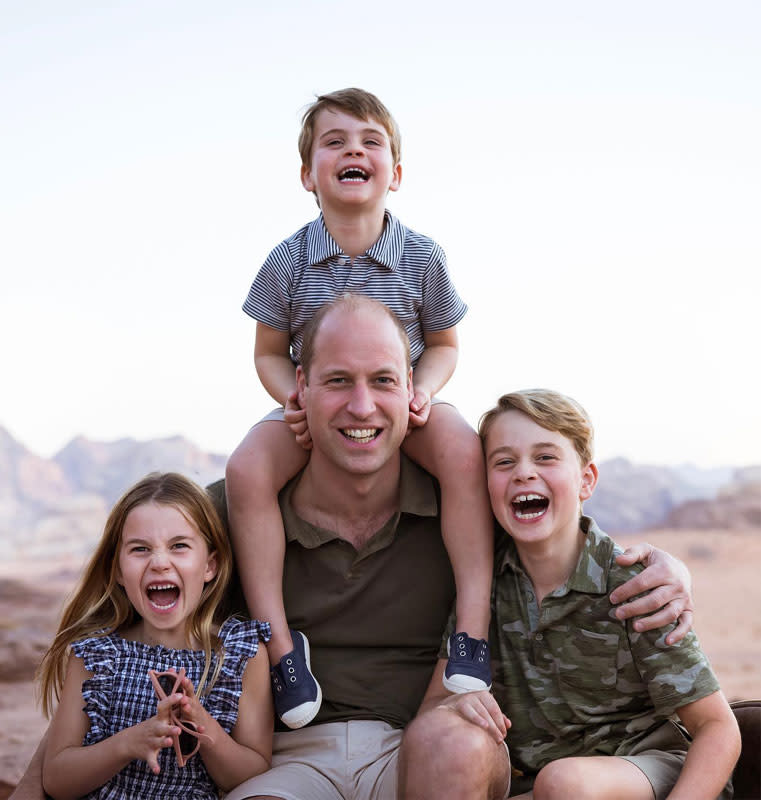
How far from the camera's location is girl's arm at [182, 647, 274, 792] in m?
2.60

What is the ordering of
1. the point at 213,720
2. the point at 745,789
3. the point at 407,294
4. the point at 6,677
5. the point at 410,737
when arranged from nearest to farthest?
the point at 410,737
the point at 213,720
the point at 745,789
the point at 407,294
the point at 6,677

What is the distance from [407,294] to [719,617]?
11861mm

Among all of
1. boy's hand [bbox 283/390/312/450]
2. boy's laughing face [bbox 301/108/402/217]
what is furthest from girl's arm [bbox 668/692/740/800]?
boy's laughing face [bbox 301/108/402/217]

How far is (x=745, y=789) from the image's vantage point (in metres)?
2.82

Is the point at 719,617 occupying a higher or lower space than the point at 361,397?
lower

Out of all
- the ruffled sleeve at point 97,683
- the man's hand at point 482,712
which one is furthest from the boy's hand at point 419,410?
the ruffled sleeve at point 97,683

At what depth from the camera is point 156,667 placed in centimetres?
278

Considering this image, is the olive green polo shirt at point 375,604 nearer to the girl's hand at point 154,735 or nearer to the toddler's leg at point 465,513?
the toddler's leg at point 465,513

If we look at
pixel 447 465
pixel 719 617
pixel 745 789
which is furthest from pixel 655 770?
pixel 719 617

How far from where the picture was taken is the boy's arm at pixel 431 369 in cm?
306

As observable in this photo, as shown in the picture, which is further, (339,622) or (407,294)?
(407,294)

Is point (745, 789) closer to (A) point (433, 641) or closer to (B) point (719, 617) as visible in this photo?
(A) point (433, 641)

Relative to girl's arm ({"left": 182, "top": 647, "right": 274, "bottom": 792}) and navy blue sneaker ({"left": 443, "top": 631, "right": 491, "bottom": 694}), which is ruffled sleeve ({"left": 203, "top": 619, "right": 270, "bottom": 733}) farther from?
navy blue sneaker ({"left": 443, "top": 631, "right": 491, "bottom": 694})

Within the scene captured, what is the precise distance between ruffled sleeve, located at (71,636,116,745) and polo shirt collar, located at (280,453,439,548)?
0.62 metres
